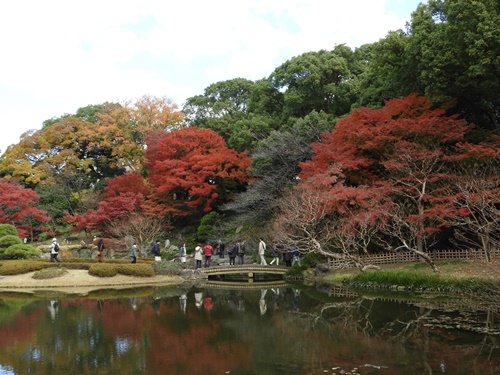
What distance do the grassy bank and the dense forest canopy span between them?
0.94 m

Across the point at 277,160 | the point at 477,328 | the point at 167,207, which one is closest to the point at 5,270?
the point at 167,207

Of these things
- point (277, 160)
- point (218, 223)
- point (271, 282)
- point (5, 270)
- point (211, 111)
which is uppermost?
point (211, 111)

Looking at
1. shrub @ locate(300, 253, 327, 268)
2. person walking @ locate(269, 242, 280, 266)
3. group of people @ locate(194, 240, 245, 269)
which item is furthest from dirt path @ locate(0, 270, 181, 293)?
shrub @ locate(300, 253, 327, 268)

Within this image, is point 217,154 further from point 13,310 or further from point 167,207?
point 13,310

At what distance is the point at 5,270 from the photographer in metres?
20.4

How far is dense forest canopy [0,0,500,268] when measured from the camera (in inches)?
669

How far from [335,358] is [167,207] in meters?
23.1

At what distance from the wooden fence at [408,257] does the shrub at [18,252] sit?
52.0ft

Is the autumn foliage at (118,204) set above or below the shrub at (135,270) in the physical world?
above

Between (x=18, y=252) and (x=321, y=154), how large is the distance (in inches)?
649

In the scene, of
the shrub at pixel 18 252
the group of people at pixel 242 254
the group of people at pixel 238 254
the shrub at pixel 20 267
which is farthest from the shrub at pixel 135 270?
the shrub at pixel 18 252

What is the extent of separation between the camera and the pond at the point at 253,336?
7555 mm

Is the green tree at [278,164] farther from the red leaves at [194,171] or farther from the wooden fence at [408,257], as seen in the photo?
the wooden fence at [408,257]

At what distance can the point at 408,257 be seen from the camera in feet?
63.6
